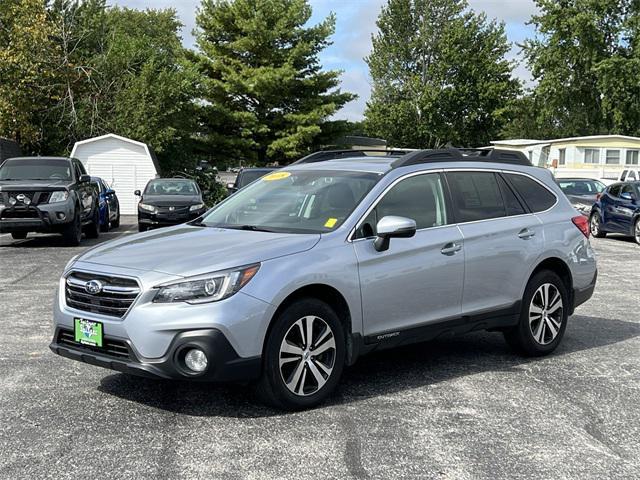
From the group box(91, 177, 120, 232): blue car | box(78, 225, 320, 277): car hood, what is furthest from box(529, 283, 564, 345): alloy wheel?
box(91, 177, 120, 232): blue car

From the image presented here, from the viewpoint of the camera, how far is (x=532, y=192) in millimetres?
7191

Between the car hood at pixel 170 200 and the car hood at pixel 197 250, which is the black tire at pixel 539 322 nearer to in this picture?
the car hood at pixel 197 250

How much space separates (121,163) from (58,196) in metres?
16.3

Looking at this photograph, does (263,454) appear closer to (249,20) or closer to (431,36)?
(249,20)

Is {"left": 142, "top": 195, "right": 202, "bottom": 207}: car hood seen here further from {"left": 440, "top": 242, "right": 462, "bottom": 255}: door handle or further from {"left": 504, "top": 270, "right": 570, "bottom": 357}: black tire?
{"left": 440, "top": 242, "right": 462, "bottom": 255}: door handle

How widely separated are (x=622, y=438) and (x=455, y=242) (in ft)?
6.22

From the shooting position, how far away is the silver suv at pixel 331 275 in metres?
4.83

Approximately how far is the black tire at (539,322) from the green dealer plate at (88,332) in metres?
3.43

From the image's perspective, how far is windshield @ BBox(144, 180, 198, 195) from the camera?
22484 mm

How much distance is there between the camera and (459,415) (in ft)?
17.1

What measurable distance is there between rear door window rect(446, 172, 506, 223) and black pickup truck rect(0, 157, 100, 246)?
36.8ft

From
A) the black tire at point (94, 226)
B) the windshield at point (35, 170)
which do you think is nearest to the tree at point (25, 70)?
the black tire at point (94, 226)

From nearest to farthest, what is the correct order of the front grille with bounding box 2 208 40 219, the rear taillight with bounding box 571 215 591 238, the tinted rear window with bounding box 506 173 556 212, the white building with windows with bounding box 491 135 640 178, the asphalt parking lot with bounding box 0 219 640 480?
the asphalt parking lot with bounding box 0 219 640 480, the tinted rear window with bounding box 506 173 556 212, the rear taillight with bounding box 571 215 591 238, the front grille with bounding box 2 208 40 219, the white building with windows with bounding box 491 135 640 178

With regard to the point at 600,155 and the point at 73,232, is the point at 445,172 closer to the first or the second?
the point at 73,232
